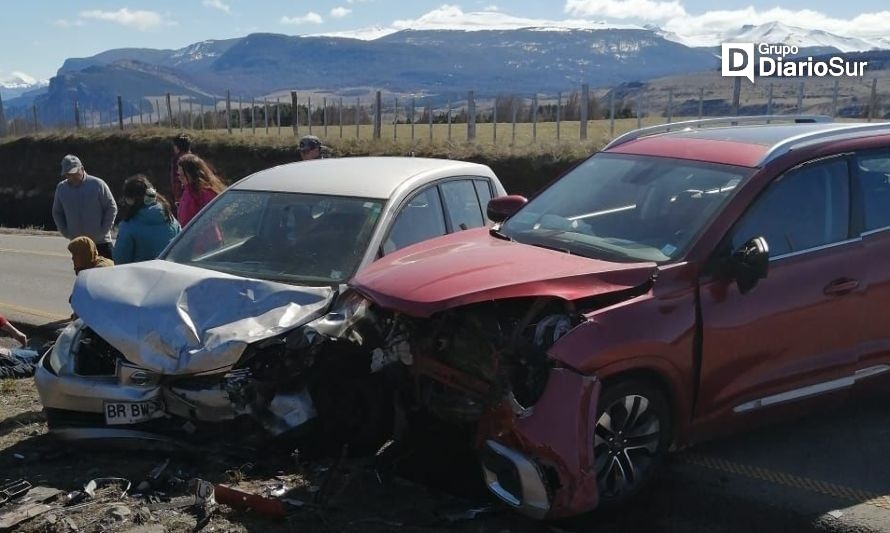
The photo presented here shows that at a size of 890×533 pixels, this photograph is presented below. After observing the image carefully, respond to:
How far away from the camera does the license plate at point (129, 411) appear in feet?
16.9

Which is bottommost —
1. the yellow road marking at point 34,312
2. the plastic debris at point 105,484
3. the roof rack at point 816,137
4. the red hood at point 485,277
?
the yellow road marking at point 34,312

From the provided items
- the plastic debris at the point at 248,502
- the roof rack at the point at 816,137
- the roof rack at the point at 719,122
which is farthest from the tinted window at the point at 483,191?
the plastic debris at the point at 248,502

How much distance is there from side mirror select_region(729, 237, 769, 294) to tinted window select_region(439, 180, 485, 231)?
A: 249 cm

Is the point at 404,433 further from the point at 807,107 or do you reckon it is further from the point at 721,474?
the point at 807,107

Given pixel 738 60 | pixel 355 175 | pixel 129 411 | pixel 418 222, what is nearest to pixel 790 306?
pixel 418 222

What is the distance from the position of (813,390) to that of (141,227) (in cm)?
527

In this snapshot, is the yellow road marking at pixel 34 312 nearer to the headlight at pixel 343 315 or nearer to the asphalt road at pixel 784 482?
the headlight at pixel 343 315

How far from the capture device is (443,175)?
6938 millimetres

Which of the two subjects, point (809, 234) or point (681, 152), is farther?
point (681, 152)

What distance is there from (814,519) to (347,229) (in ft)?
10.8

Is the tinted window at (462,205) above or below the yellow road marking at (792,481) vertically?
above

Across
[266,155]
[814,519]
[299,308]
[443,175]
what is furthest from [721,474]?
[266,155]

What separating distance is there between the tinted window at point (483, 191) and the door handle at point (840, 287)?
9.41 ft

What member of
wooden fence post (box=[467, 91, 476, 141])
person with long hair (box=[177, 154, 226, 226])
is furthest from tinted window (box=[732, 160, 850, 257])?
wooden fence post (box=[467, 91, 476, 141])
